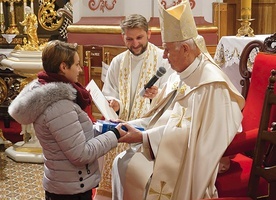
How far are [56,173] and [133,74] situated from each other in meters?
1.30

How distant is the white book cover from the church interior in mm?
721

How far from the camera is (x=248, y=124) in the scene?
2.98 m

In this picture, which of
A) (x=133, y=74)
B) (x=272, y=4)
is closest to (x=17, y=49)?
(x=133, y=74)

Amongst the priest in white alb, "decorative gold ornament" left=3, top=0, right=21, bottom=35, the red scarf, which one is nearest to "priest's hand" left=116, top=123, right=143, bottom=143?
the priest in white alb

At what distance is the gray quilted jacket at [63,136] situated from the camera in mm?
2266

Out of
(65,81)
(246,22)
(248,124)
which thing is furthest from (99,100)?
(246,22)

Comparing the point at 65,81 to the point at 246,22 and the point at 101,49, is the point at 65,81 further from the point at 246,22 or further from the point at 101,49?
the point at 101,49

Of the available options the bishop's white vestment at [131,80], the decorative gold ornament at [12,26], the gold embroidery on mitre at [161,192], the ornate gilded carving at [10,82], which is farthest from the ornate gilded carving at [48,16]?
the gold embroidery on mitre at [161,192]

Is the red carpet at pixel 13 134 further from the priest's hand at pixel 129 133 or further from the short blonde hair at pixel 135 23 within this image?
the priest's hand at pixel 129 133

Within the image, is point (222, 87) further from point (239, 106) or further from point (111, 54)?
point (111, 54)

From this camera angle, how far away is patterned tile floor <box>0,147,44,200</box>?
4.03m

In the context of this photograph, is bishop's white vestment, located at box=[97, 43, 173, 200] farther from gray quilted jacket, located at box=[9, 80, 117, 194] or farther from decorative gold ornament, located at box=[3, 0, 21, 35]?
decorative gold ornament, located at box=[3, 0, 21, 35]

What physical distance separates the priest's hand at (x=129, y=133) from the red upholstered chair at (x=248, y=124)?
47 centimetres

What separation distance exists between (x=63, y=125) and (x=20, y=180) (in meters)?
2.31
